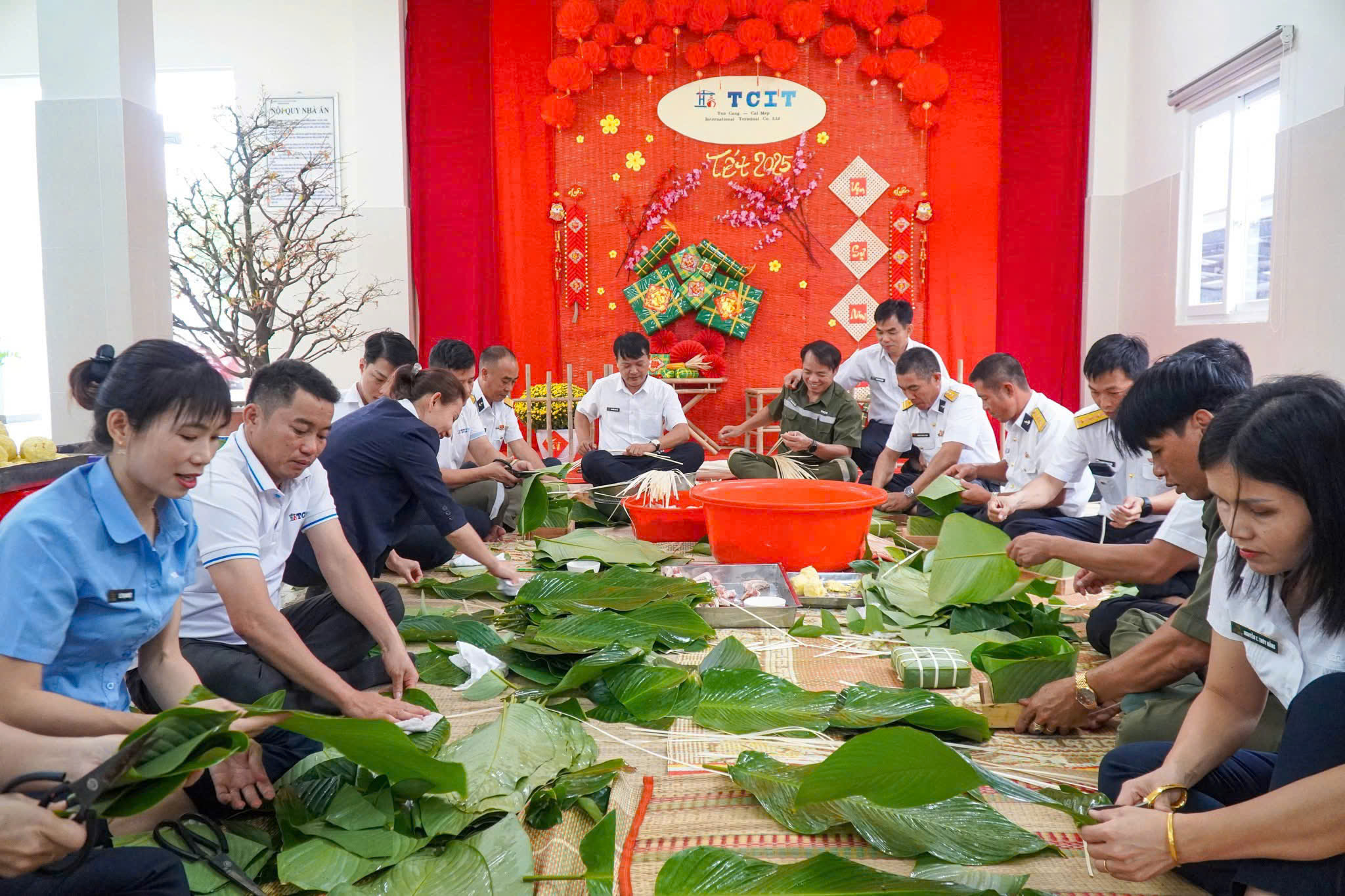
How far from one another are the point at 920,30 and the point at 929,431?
12.1 feet

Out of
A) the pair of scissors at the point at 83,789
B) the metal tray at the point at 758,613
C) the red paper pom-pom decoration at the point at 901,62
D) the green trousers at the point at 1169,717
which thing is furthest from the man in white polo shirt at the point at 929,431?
the pair of scissors at the point at 83,789

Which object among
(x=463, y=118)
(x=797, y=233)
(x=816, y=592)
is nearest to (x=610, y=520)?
(x=816, y=592)

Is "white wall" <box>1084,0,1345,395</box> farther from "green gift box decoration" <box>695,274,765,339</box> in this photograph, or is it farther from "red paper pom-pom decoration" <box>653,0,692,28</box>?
"red paper pom-pom decoration" <box>653,0,692,28</box>

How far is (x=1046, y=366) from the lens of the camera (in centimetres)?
764

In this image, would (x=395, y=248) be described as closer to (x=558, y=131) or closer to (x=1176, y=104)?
(x=558, y=131)

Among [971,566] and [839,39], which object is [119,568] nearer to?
[971,566]

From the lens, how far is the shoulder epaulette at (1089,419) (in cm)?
370

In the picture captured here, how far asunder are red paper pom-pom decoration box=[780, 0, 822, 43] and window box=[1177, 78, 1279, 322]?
8.63 feet

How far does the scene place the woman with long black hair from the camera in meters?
1.25

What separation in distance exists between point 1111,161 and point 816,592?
555 centimetres

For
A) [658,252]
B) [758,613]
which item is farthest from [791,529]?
[658,252]

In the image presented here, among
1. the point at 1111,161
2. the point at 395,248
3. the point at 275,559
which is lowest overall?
the point at 275,559

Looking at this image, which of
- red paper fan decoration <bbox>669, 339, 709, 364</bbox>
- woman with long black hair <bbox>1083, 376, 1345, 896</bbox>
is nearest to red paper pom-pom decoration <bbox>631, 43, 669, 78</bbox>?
red paper fan decoration <bbox>669, 339, 709, 364</bbox>

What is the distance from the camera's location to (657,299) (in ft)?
25.1
